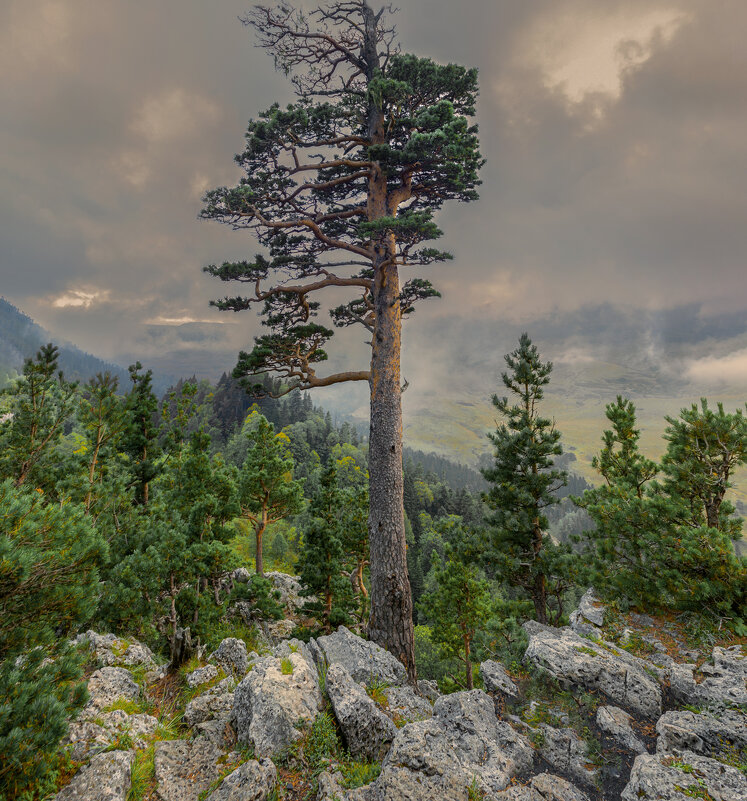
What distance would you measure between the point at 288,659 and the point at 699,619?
7455 mm

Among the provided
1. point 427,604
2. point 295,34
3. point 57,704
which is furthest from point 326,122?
point 427,604

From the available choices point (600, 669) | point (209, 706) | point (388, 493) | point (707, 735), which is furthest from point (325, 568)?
point (707, 735)

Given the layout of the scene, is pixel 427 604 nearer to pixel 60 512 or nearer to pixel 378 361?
pixel 378 361

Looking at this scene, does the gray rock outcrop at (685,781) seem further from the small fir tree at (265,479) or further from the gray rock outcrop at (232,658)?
the small fir tree at (265,479)

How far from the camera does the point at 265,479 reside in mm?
14156

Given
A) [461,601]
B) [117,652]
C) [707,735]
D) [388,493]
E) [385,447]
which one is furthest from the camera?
[461,601]

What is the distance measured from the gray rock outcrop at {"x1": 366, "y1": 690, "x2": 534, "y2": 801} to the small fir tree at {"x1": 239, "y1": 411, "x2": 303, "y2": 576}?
10.5 m

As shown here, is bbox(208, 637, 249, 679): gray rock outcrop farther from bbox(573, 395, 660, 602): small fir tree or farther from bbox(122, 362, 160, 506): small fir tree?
bbox(573, 395, 660, 602): small fir tree

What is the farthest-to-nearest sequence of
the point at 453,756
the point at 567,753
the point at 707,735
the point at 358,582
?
the point at 358,582, the point at 567,753, the point at 707,735, the point at 453,756

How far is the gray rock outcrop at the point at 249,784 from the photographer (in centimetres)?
352

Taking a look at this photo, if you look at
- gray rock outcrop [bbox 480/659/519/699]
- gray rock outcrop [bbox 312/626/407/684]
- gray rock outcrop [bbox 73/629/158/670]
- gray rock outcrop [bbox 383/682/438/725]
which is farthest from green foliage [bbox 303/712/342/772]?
gray rock outcrop [bbox 73/629/158/670]

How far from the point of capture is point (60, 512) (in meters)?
3.60

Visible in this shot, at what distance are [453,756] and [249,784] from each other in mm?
2133

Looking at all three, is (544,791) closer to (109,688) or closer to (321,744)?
(321,744)
